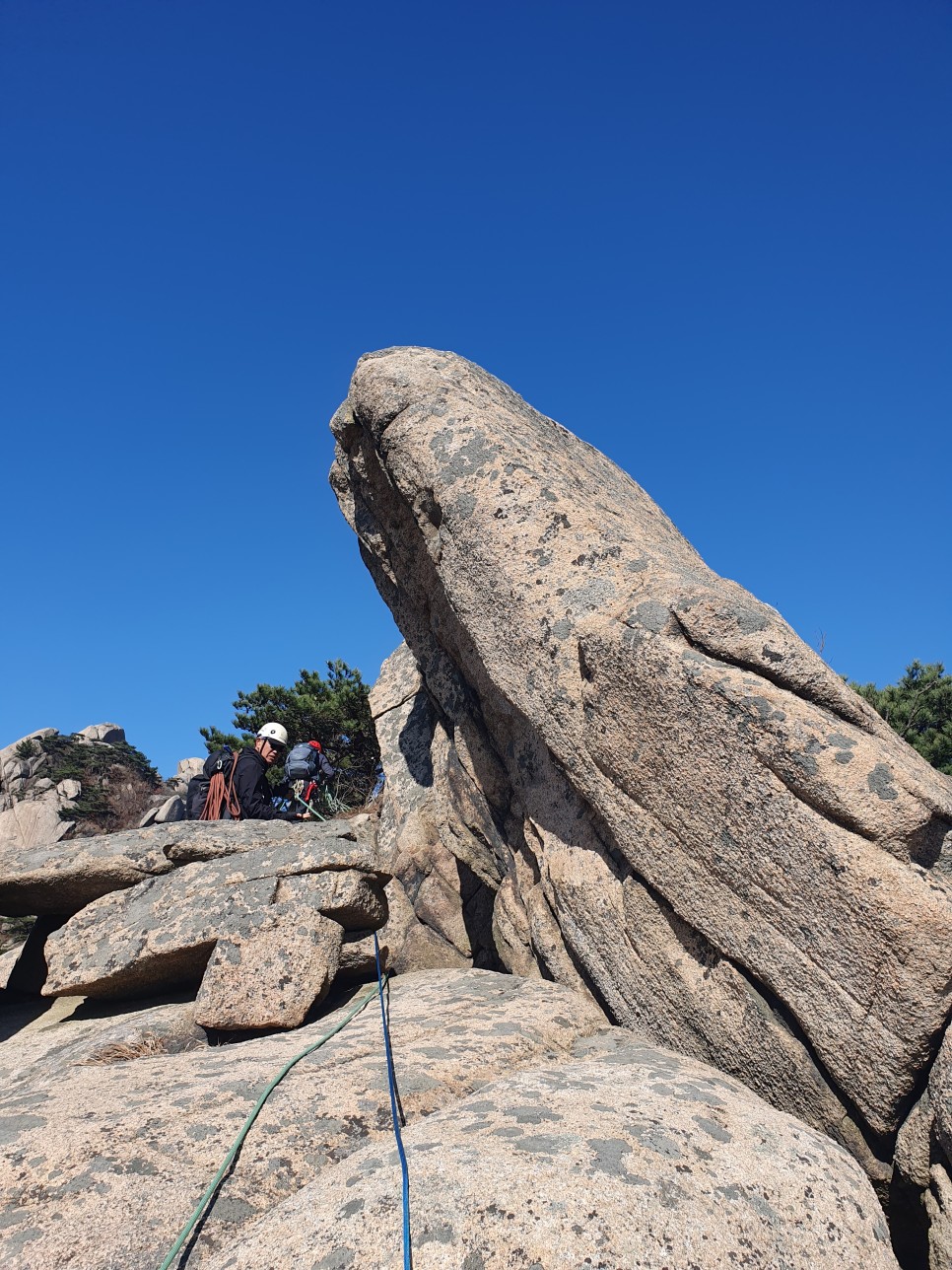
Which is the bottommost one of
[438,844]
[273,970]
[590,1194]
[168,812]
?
[590,1194]

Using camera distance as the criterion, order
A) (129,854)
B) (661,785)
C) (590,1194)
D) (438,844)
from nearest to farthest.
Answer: (590,1194), (661,785), (129,854), (438,844)

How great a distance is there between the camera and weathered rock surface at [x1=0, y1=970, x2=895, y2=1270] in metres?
3.69

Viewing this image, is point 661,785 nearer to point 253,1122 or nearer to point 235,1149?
point 253,1122

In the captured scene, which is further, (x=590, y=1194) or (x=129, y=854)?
(x=129, y=854)

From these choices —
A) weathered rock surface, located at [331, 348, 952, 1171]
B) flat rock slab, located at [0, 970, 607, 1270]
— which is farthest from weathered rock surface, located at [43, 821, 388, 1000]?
weathered rock surface, located at [331, 348, 952, 1171]

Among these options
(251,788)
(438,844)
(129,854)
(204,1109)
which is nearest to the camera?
(204,1109)

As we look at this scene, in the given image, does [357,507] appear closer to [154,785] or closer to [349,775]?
[349,775]

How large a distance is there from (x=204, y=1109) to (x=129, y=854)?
4.58 meters

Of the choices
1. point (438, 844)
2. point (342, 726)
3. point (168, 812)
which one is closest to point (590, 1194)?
point (438, 844)

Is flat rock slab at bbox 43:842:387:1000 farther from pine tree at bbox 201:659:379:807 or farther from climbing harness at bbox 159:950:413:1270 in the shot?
pine tree at bbox 201:659:379:807

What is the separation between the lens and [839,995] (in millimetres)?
5445

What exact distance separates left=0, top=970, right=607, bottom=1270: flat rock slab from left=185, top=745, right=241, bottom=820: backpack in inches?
164

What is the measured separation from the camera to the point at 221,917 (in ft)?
25.9

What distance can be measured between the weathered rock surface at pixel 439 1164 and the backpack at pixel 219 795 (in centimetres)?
547
